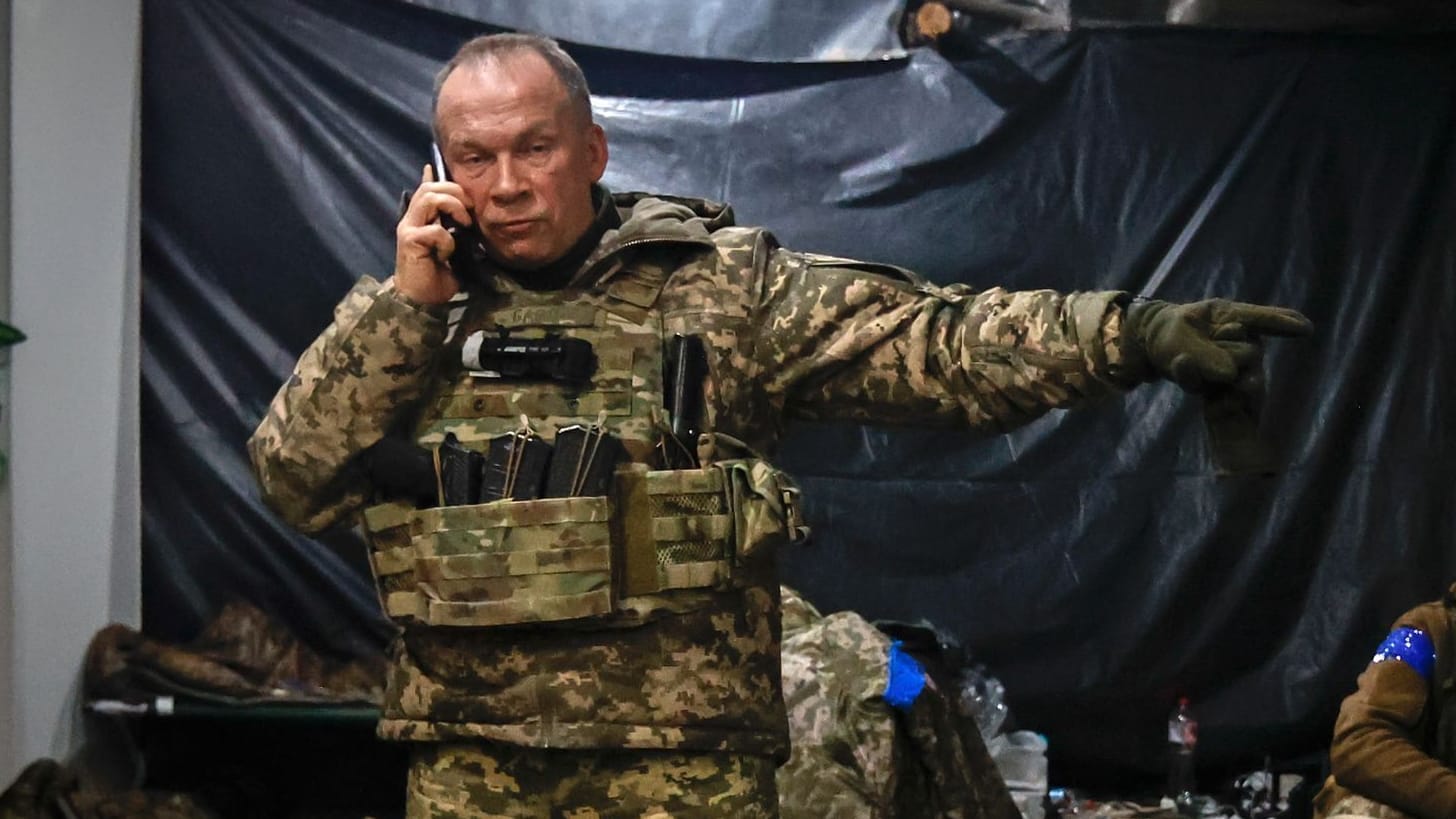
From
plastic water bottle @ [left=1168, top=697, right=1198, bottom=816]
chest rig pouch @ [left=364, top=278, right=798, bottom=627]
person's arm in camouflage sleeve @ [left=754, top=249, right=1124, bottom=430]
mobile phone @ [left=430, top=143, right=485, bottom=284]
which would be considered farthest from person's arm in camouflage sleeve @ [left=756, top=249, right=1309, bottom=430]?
plastic water bottle @ [left=1168, top=697, right=1198, bottom=816]

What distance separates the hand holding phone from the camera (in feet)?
6.70

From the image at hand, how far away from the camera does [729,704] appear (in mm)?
2027

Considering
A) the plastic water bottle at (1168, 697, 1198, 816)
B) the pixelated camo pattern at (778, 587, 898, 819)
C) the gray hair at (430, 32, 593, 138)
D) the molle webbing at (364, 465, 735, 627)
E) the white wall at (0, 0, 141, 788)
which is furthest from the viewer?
the plastic water bottle at (1168, 697, 1198, 816)

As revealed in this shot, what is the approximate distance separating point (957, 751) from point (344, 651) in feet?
4.99

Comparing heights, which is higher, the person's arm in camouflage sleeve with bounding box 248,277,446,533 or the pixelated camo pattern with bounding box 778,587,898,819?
the person's arm in camouflage sleeve with bounding box 248,277,446,533

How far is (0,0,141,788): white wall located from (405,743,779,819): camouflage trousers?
6.75ft

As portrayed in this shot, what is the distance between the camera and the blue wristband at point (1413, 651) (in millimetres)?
3039

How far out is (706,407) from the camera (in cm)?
206

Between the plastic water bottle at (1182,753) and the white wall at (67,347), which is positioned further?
the plastic water bottle at (1182,753)

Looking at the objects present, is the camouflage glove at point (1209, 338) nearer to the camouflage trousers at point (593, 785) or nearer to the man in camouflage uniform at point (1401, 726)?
the camouflage trousers at point (593, 785)

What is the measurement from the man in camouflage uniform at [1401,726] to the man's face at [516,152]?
1.85m

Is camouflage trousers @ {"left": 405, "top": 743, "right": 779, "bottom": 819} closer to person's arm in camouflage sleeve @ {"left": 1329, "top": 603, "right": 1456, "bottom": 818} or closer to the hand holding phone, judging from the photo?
the hand holding phone

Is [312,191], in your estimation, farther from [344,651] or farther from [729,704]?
[729,704]

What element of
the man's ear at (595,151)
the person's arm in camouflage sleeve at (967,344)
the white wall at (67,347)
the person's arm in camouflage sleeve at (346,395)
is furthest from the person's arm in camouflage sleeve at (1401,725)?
the white wall at (67,347)
